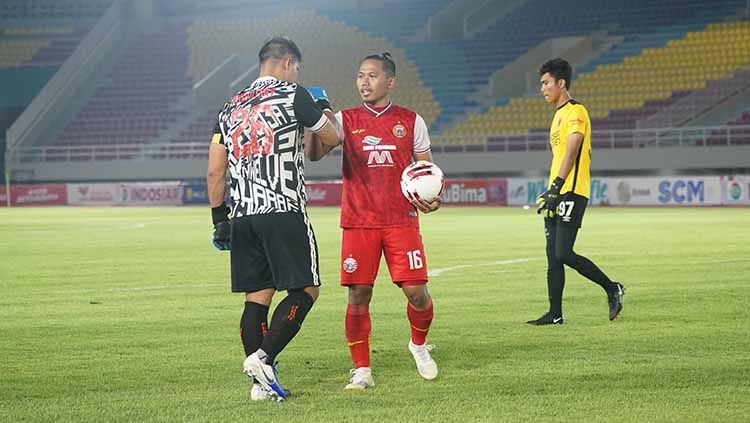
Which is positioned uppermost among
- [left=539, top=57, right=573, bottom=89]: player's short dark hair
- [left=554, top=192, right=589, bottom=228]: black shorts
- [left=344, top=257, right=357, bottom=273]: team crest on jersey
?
Result: [left=539, top=57, right=573, bottom=89]: player's short dark hair

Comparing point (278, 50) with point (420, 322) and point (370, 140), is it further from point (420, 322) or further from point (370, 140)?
point (420, 322)

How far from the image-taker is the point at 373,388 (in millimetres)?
6879

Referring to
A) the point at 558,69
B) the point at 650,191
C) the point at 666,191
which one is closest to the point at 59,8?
the point at 650,191

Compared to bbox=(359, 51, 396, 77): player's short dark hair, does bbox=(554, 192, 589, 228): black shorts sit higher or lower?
lower

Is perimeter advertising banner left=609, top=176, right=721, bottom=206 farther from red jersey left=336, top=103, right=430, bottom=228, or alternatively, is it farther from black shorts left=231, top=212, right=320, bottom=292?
black shorts left=231, top=212, right=320, bottom=292

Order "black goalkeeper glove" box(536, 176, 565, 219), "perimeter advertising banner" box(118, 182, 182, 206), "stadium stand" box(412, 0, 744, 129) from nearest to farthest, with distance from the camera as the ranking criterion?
"black goalkeeper glove" box(536, 176, 565, 219) < "perimeter advertising banner" box(118, 182, 182, 206) < "stadium stand" box(412, 0, 744, 129)

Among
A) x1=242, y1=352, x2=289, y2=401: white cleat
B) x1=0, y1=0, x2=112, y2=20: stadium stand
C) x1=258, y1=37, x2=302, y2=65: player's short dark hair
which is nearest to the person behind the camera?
x1=242, y1=352, x2=289, y2=401: white cleat

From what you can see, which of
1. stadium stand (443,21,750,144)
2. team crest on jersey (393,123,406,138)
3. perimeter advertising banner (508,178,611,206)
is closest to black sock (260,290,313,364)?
team crest on jersey (393,123,406,138)

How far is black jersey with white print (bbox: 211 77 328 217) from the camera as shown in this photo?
6602 millimetres

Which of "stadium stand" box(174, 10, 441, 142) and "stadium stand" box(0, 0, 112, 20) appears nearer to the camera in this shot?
"stadium stand" box(174, 10, 441, 142)

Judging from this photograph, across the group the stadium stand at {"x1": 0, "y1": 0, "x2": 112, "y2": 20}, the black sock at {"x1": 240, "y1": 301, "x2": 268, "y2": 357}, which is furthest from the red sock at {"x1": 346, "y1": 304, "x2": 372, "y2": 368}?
the stadium stand at {"x1": 0, "y1": 0, "x2": 112, "y2": 20}

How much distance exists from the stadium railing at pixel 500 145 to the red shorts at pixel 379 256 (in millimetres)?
33075

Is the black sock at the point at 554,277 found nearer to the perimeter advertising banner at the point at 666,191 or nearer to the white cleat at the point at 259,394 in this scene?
the white cleat at the point at 259,394

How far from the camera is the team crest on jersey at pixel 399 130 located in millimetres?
7156
